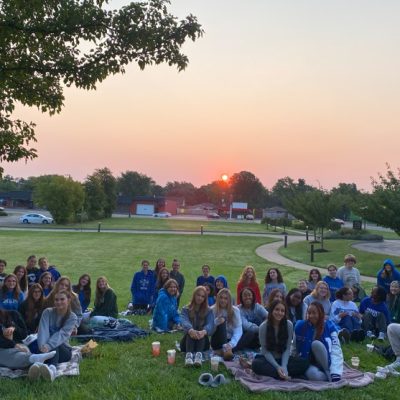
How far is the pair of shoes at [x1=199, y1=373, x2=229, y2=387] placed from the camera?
5.94 m

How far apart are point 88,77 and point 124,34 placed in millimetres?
743

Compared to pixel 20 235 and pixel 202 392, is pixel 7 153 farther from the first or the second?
pixel 20 235

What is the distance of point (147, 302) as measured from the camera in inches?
456

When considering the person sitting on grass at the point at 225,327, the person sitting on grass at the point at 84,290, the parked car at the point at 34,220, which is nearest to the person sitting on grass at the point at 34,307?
the person sitting on grass at the point at 84,290

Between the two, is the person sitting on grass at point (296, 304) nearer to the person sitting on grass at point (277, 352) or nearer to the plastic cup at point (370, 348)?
the plastic cup at point (370, 348)

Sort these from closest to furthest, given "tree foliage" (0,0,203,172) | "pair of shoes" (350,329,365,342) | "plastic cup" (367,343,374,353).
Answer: "tree foliage" (0,0,203,172) < "plastic cup" (367,343,374,353) < "pair of shoes" (350,329,365,342)

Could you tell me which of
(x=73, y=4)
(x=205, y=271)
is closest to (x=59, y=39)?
(x=73, y=4)

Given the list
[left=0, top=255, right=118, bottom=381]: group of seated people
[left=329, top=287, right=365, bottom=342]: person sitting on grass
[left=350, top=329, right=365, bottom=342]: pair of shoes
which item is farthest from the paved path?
[left=0, top=255, right=118, bottom=381]: group of seated people

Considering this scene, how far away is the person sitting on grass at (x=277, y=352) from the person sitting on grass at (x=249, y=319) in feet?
3.60

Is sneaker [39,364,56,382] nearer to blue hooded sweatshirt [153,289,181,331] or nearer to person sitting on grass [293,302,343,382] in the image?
blue hooded sweatshirt [153,289,181,331]

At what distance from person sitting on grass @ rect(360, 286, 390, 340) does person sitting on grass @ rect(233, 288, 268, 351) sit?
8.28 feet

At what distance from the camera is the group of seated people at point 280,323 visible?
6367mm

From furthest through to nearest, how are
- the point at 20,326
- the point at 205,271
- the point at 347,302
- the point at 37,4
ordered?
the point at 205,271 → the point at 347,302 → the point at 20,326 → the point at 37,4

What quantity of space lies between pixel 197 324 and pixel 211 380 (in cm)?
149
